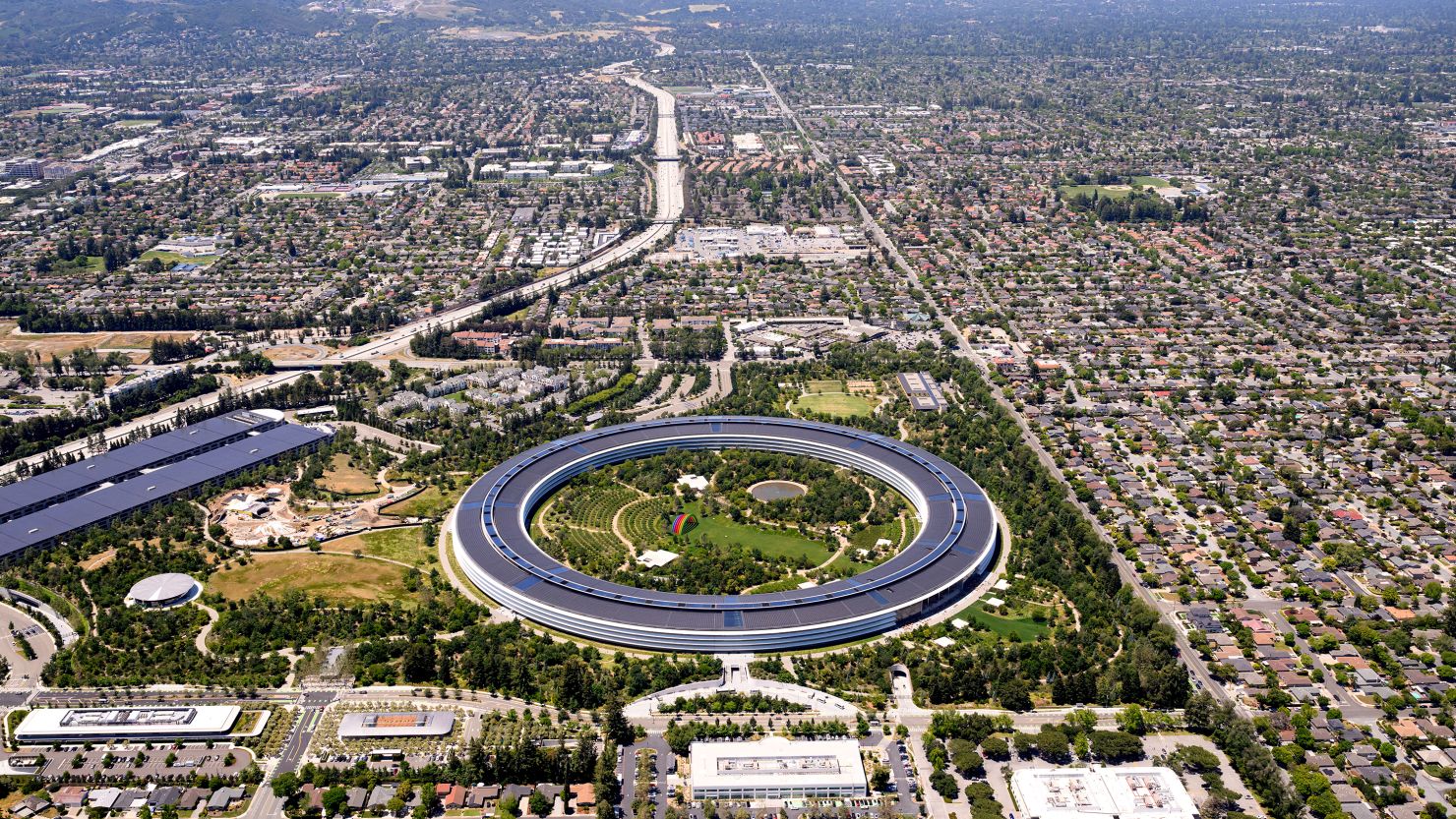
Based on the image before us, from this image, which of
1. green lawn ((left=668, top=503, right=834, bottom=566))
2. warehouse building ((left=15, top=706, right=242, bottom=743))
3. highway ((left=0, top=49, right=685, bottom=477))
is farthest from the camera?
highway ((left=0, top=49, right=685, bottom=477))

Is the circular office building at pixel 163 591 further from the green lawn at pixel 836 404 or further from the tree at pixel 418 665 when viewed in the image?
the green lawn at pixel 836 404

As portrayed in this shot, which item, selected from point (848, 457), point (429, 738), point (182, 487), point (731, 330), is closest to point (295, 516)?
point (182, 487)

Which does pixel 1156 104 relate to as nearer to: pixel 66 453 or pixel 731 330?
pixel 731 330

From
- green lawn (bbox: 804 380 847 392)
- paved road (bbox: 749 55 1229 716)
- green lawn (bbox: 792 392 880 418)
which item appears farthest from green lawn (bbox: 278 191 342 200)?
green lawn (bbox: 792 392 880 418)

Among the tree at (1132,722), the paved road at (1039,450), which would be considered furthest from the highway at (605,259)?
the tree at (1132,722)

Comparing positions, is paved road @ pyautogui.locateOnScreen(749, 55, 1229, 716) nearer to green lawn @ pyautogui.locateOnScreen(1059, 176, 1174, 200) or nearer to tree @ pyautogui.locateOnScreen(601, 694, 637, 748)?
tree @ pyautogui.locateOnScreen(601, 694, 637, 748)
